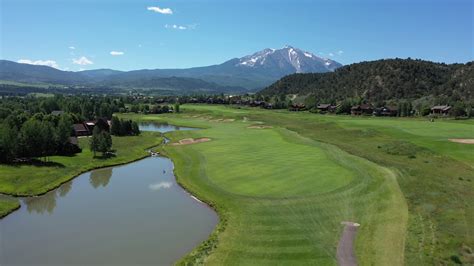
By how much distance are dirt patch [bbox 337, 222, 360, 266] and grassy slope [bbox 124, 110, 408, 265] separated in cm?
53

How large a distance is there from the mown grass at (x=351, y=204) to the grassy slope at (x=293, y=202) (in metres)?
0.08

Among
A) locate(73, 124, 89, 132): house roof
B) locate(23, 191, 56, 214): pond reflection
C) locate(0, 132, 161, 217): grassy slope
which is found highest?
locate(73, 124, 89, 132): house roof

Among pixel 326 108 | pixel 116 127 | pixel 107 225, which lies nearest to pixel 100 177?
pixel 107 225

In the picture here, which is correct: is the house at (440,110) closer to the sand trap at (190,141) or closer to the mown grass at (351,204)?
the mown grass at (351,204)

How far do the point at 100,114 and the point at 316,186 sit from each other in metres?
109

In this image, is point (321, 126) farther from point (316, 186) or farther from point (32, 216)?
point (32, 216)

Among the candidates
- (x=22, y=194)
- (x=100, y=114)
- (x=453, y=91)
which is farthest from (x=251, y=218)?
(x=453, y=91)

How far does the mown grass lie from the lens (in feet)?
94.6

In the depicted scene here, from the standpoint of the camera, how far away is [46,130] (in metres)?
62.6

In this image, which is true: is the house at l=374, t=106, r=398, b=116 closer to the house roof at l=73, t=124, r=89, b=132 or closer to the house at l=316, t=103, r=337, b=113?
the house at l=316, t=103, r=337, b=113

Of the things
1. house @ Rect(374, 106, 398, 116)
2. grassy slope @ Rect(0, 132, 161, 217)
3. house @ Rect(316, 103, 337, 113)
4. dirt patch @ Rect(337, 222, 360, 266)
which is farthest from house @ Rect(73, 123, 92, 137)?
house @ Rect(374, 106, 398, 116)

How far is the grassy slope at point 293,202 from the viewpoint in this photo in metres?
29.2

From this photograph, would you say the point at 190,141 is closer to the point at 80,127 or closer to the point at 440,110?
the point at 80,127

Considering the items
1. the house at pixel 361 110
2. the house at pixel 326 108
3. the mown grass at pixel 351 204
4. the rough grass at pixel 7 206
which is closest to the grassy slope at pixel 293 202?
the mown grass at pixel 351 204
